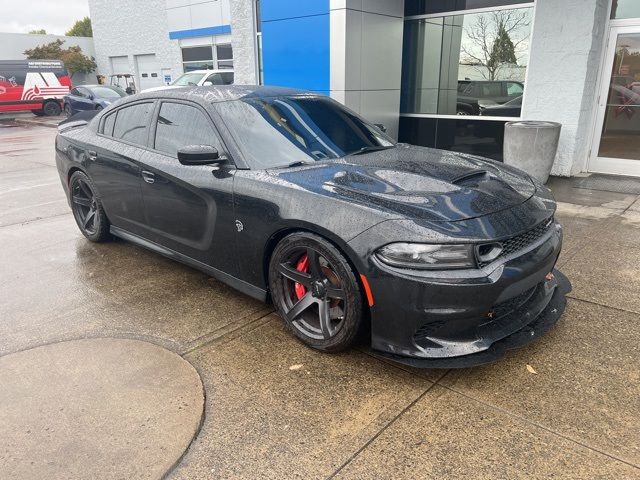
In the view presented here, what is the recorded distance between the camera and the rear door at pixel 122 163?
4.51 m

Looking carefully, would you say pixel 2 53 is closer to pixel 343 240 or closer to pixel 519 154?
pixel 519 154

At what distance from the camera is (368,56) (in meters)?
9.16

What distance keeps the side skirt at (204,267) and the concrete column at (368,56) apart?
16.9 ft

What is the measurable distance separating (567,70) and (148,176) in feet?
22.0

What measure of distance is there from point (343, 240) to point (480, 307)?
0.83 meters

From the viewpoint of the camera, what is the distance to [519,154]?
26.0 feet

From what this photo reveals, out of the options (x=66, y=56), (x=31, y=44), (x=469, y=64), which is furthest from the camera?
(x=31, y=44)

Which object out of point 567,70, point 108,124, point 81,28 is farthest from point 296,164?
point 81,28

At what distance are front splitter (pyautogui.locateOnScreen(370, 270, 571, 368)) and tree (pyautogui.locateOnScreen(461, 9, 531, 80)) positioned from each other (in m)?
6.60

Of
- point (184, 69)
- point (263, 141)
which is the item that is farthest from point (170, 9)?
point (263, 141)

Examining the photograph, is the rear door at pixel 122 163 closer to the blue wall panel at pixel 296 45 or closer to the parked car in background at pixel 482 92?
the blue wall panel at pixel 296 45

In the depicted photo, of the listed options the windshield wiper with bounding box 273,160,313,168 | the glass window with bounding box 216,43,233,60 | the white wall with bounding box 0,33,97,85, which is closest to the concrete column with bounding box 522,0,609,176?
the windshield wiper with bounding box 273,160,313,168

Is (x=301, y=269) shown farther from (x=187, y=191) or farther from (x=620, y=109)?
(x=620, y=109)

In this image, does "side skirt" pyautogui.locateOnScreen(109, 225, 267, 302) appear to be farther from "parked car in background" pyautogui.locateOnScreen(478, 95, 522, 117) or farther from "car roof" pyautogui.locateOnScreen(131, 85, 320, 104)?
"parked car in background" pyautogui.locateOnScreen(478, 95, 522, 117)
